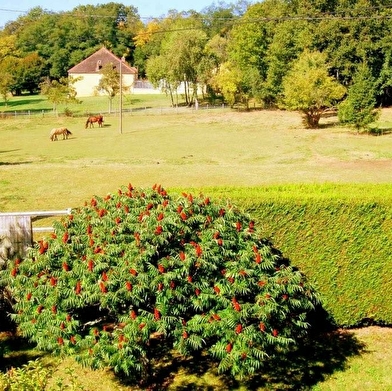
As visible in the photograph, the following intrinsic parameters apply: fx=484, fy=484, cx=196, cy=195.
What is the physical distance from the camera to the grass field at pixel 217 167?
26.8ft

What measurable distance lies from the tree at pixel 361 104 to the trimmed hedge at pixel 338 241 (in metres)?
28.4

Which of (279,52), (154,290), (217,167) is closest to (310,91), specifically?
(279,52)

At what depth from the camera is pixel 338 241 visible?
29.7 feet

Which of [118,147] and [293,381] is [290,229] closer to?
[293,381]

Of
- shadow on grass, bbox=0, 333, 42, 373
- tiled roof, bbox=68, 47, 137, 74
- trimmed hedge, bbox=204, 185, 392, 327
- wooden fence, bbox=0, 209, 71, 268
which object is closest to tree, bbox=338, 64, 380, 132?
trimmed hedge, bbox=204, 185, 392, 327

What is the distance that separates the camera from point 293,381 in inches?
314

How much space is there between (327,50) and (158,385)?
1901 inches

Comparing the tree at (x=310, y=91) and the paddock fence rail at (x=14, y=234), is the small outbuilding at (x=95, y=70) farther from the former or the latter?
the paddock fence rail at (x=14, y=234)

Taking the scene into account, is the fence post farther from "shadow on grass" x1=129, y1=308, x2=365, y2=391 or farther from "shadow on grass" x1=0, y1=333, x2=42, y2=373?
"shadow on grass" x1=129, y1=308, x2=365, y2=391

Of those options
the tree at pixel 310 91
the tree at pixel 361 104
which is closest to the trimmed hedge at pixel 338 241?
the tree at pixel 361 104

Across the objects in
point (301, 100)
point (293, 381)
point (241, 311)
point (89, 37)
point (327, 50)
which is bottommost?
point (293, 381)

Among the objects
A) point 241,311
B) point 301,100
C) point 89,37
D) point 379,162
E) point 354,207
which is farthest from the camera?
point 89,37

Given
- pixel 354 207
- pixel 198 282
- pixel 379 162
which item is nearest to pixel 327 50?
pixel 379 162

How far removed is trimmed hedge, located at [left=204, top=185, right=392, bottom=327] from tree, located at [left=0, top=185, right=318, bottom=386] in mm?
1654
